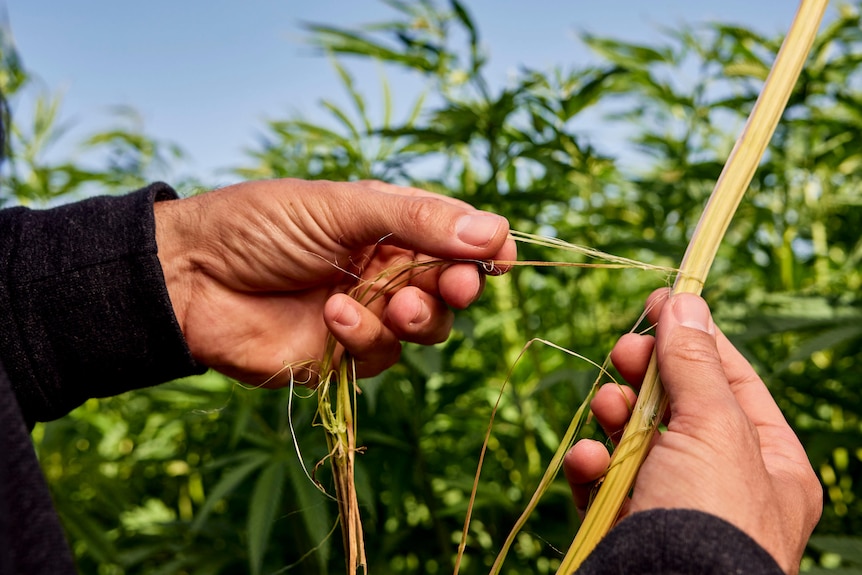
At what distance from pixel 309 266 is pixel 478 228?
0.25m

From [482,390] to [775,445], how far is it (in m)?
0.83

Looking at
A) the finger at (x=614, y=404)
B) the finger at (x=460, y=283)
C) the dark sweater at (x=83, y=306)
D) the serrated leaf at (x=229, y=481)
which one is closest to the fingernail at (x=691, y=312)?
the finger at (x=614, y=404)

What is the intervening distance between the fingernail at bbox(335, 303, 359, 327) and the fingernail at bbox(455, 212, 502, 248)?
150mm

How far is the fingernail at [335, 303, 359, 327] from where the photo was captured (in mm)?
808

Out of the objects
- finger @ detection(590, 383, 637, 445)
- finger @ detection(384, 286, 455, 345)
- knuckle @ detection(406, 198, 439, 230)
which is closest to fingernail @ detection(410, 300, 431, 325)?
finger @ detection(384, 286, 455, 345)

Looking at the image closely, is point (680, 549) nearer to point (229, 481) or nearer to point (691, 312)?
point (691, 312)

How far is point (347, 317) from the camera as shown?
31.9 inches

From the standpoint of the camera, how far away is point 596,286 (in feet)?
5.02

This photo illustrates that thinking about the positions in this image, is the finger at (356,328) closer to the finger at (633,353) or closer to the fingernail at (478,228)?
the fingernail at (478,228)

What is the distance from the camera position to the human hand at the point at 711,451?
0.51 m

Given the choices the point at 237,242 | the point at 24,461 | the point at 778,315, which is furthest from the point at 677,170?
the point at 24,461

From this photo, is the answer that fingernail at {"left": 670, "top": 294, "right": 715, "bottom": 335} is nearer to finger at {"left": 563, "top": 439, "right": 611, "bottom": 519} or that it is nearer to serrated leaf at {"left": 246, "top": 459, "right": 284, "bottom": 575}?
finger at {"left": 563, "top": 439, "right": 611, "bottom": 519}

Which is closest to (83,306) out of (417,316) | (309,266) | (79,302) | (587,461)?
(79,302)

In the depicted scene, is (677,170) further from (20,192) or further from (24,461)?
(20,192)
